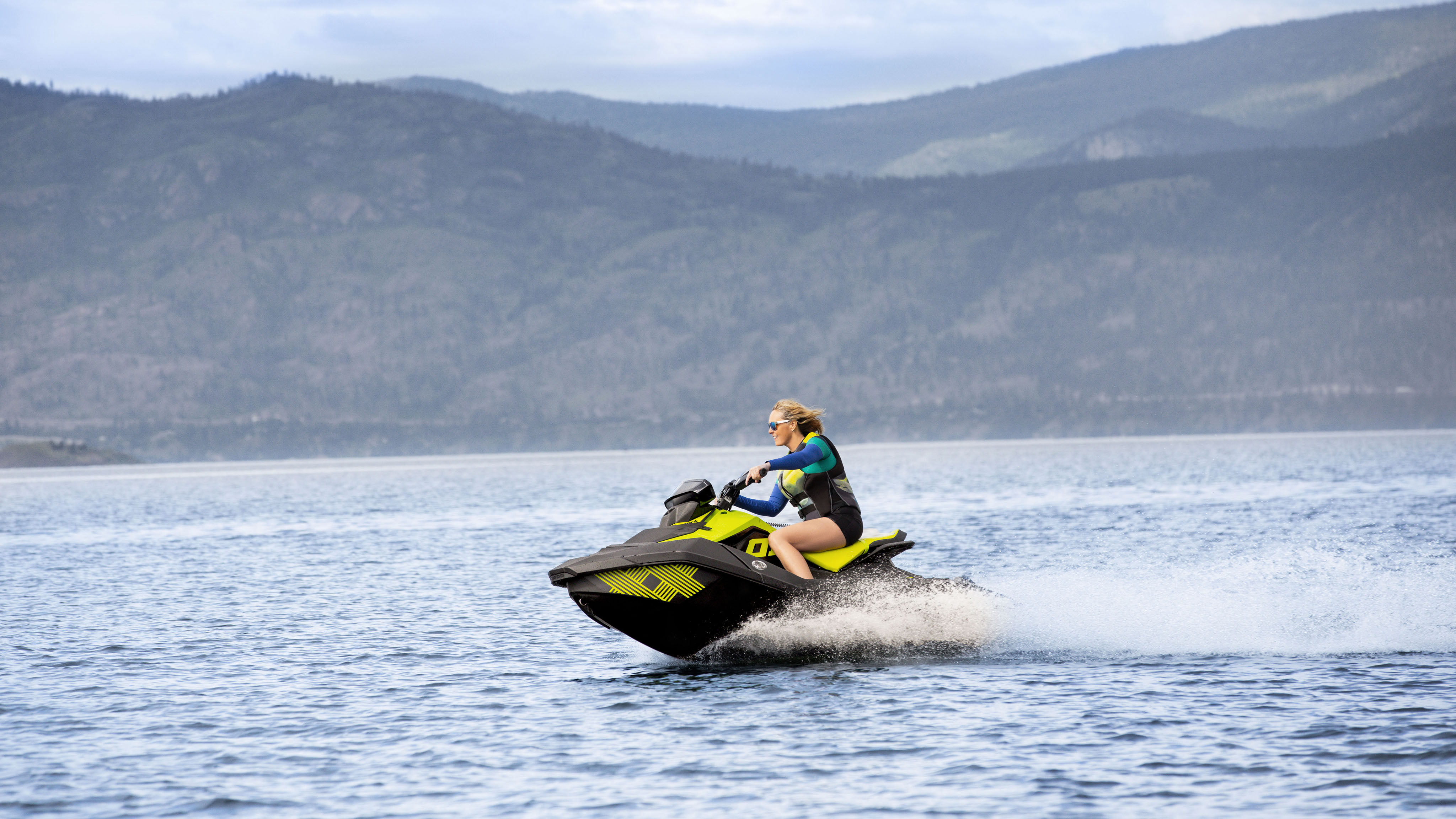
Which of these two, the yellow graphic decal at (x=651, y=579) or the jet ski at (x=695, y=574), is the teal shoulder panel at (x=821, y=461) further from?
the yellow graphic decal at (x=651, y=579)

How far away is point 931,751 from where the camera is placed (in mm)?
12000

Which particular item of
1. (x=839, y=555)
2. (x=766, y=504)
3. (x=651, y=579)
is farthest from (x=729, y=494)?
(x=839, y=555)

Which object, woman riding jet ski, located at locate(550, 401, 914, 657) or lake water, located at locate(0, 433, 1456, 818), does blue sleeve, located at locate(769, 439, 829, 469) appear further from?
lake water, located at locate(0, 433, 1456, 818)

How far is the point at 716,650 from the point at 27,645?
10046 millimetres

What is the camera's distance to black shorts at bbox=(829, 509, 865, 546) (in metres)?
15.1

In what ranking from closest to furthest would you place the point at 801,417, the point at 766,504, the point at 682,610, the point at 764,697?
1. the point at 764,697
2. the point at 682,610
3. the point at 801,417
4. the point at 766,504

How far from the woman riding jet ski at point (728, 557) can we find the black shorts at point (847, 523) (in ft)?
0.04

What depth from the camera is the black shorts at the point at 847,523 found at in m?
15.1

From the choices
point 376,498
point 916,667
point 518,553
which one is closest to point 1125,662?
point 916,667

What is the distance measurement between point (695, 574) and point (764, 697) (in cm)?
135

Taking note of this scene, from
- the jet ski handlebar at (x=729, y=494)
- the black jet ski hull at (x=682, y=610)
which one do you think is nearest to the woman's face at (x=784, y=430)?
the jet ski handlebar at (x=729, y=494)

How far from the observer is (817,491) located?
1509 cm

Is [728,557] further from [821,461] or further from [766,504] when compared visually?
[821,461]

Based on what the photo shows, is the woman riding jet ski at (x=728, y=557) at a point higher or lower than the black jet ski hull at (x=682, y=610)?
higher
